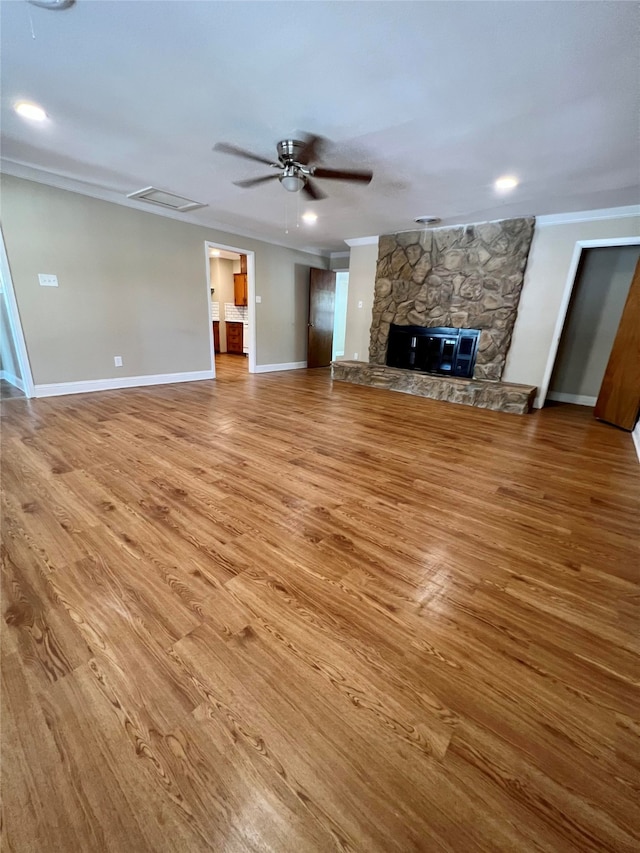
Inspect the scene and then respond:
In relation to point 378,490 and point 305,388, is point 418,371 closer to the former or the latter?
point 305,388

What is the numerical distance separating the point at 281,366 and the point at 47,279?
393cm

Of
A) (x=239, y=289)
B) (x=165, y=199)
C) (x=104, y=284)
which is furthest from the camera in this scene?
(x=239, y=289)

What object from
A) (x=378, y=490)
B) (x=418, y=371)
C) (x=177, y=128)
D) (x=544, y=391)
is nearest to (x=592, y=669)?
(x=378, y=490)

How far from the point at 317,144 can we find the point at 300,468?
101 inches

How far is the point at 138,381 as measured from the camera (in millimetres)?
4973

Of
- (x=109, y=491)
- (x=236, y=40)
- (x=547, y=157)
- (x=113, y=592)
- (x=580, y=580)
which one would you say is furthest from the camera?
(x=547, y=157)

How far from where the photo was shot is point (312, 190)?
310 centimetres

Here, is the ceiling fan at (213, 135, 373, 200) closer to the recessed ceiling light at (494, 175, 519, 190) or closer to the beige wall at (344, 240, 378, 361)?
the recessed ceiling light at (494, 175, 519, 190)

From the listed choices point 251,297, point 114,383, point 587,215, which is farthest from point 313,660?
point 251,297

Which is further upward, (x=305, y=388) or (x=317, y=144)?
(x=317, y=144)

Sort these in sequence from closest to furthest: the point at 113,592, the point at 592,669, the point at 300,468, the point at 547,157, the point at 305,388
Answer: the point at 592,669 → the point at 113,592 → the point at 300,468 → the point at 547,157 → the point at 305,388

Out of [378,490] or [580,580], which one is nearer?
[580,580]

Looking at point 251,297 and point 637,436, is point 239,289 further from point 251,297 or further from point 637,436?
point 637,436

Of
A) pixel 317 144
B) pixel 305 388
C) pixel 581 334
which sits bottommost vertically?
pixel 305 388
